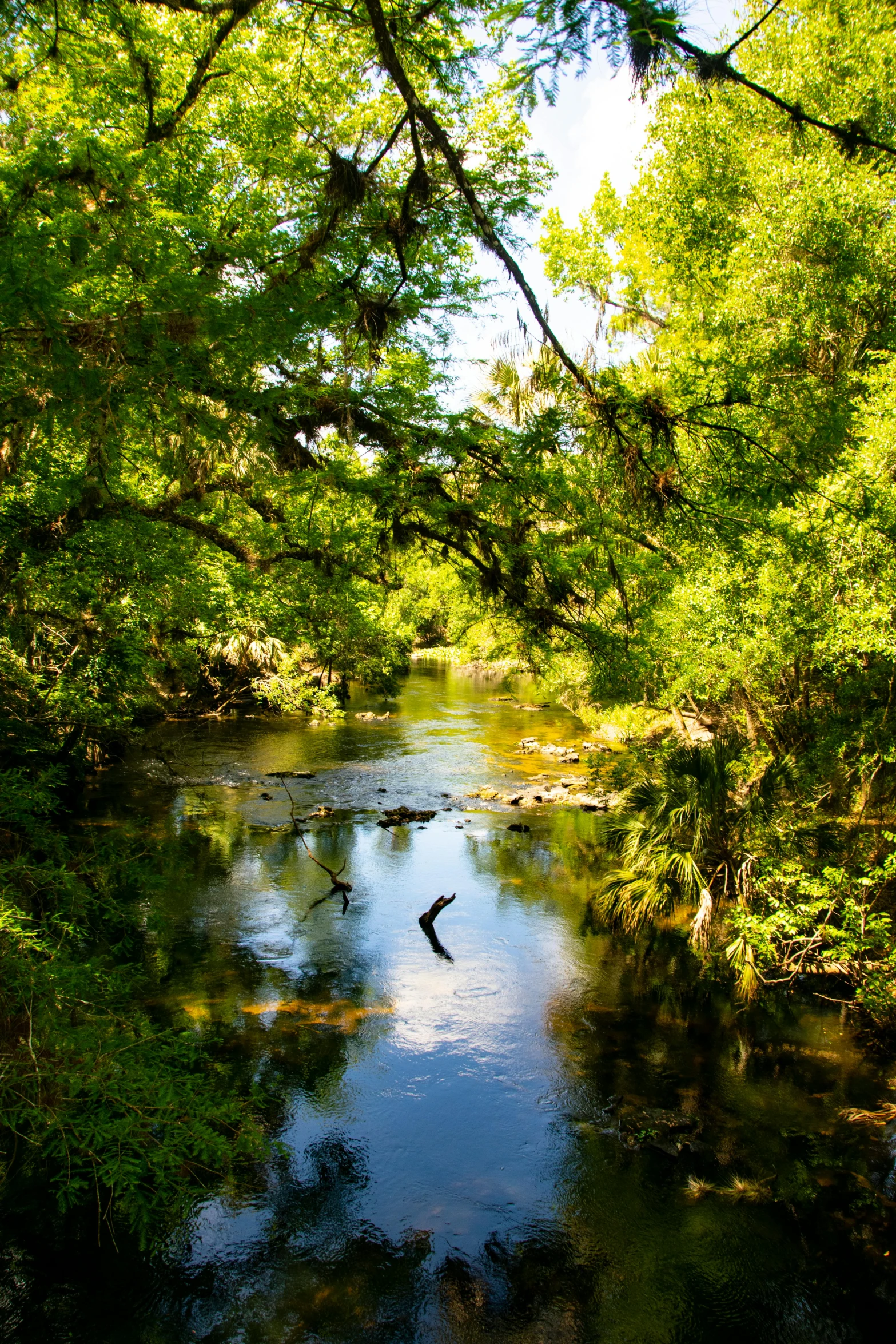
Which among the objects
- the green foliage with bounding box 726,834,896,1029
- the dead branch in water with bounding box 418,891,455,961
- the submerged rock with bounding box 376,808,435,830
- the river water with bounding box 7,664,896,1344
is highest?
the green foliage with bounding box 726,834,896,1029

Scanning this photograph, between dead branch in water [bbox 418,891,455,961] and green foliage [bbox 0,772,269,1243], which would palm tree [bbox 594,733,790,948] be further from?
green foliage [bbox 0,772,269,1243]

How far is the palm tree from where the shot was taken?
10344 mm

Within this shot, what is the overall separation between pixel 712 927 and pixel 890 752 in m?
3.49

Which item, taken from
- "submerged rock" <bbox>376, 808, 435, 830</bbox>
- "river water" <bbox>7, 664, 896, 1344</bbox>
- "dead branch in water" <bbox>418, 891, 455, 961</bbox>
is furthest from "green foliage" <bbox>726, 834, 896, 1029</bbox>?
"submerged rock" <bbox>376, 808, 435, 830</bbox>

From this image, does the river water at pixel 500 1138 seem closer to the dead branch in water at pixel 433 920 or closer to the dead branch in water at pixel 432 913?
the dead branch in water at pixel 433 920

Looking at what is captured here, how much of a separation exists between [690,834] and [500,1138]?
520 cm

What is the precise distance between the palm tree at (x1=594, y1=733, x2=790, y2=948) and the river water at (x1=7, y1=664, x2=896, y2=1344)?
0.65 meters

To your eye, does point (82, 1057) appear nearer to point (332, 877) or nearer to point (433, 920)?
point (433, 920)

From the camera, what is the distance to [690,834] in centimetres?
1095

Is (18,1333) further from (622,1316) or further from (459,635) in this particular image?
(459,635)

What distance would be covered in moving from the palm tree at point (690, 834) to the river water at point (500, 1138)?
65 cm

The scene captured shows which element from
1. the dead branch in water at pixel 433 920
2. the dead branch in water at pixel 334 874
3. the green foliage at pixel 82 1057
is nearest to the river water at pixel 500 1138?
the dead branch in water at pixel 433 920

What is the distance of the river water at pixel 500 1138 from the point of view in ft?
17.7

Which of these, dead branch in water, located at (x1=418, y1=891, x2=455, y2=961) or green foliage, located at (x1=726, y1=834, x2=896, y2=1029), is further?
dead branch in water, located at (x1=418, y1=891, x2=455, y2=961)
